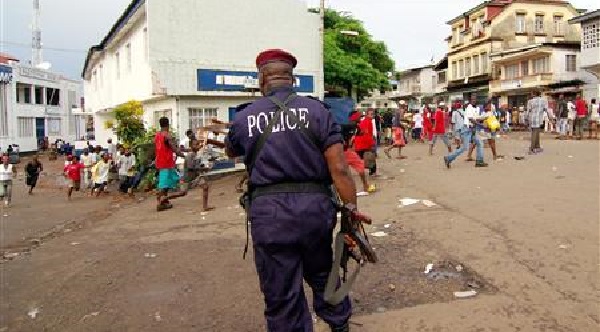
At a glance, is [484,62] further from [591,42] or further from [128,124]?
[128,124]

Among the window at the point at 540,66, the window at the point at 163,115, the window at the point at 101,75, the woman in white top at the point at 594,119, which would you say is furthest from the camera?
the window at the point at 540,66

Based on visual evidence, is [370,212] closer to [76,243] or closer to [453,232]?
[453,232]

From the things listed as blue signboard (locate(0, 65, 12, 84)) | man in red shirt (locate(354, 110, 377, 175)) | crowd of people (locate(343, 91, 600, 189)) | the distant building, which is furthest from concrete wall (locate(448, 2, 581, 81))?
blue signboard (locate(0, 65, 12, 84))

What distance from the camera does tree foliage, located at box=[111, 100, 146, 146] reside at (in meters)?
15.7

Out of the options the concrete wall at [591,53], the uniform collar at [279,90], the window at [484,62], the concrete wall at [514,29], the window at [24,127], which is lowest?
the uniform collar at [279,90]

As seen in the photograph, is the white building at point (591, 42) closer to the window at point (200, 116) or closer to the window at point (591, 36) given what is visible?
the window at point (591, 36)

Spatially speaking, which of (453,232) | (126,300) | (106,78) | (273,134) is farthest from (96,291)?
(106,78)

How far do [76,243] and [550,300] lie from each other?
636 centimetres

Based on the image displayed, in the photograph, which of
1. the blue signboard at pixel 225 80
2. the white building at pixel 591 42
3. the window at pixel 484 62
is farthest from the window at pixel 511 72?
the blue signboard at pixel 225 80

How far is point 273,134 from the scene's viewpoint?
2867mm

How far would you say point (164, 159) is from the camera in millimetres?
9867

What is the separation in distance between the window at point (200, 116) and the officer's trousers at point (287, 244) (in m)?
13.5

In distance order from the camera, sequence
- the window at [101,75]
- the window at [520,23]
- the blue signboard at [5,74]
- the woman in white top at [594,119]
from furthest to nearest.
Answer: the window at [520,23] → the blue signboard at [5,74] → the window at [101,75] → the woman in white top at [594,119]

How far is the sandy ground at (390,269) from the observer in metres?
3.85
